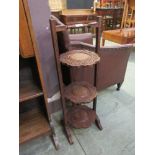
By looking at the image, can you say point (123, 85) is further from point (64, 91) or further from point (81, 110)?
point (64, 91)

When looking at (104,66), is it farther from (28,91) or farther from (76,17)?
(76,17)

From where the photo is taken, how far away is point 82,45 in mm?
1736

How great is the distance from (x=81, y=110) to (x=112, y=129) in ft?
1.23

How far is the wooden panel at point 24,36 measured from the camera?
1.00 meters

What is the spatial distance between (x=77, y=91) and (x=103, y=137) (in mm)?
547

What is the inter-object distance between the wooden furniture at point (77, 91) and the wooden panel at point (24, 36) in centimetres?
17

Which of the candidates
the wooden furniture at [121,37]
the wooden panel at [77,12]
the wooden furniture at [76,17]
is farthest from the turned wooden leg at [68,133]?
the wooden panel at [77,12]

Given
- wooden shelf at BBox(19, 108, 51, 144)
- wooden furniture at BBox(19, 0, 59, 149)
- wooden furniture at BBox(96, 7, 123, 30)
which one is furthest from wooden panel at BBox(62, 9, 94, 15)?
wooden shelf at BBox(19, 108, 51, 144)

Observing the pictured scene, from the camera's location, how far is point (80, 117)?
1.70 meters

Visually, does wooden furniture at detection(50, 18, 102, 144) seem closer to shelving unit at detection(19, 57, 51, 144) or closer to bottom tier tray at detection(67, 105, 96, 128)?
bottom tier tray at detection(67, 105, 96, 128)

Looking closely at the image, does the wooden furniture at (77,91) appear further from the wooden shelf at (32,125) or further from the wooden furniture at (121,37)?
the wooden furniture at (121,37)

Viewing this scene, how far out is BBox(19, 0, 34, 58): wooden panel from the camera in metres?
1.00
